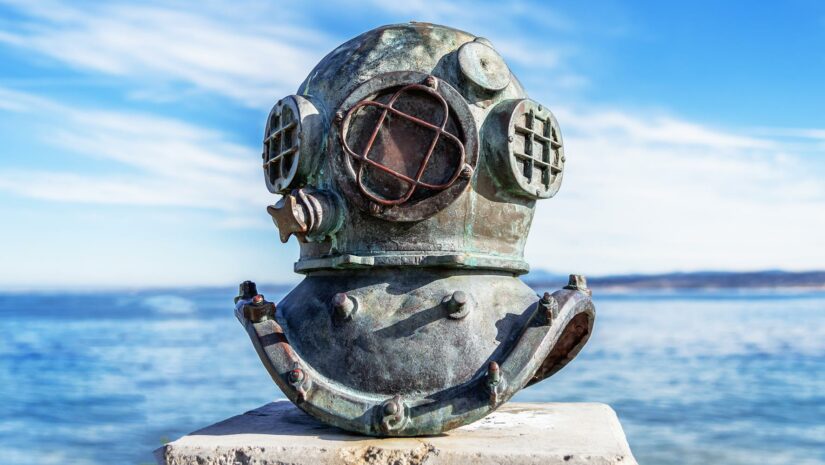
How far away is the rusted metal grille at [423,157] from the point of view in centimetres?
390

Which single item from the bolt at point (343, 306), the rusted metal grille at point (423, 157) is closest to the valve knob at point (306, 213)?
the rusted metal grille at point (423, 157)

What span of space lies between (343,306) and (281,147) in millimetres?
843

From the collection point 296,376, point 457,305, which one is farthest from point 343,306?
point 457,305

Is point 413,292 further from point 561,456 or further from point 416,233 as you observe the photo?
point 561,456

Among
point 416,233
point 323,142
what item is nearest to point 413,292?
point 416,233

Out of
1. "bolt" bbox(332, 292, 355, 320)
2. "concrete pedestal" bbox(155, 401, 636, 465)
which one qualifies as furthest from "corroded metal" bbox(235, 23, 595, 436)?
"concrete pedestal" bbox(155, 401, 636, 465)

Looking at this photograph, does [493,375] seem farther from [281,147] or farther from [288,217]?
[281,147]

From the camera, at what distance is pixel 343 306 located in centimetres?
389

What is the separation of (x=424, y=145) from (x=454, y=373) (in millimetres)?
993

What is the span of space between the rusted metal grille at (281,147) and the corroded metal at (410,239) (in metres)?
0.01

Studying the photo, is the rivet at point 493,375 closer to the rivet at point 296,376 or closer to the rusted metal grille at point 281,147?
the rivet at point 296,376

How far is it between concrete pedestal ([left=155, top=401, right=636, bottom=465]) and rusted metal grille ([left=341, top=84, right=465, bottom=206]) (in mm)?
1041

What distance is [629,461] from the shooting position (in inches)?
139

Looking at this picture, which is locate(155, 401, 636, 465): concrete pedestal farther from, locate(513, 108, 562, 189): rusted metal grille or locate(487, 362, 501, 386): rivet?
locate(513, 108, 562, 189): rusted metal grille
